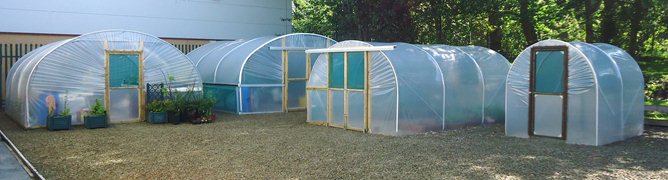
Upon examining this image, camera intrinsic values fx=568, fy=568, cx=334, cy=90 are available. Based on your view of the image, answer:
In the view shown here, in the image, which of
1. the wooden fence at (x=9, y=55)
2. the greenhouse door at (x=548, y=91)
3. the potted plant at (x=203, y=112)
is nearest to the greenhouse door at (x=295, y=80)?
the potted plant at (x=203, y=112)

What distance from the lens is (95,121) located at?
1188cm

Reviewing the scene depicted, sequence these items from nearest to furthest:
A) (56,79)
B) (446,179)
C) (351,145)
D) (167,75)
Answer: (446,179), (351,145), (56,79), (167,75)

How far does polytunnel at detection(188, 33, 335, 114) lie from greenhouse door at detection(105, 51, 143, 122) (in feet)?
8.72

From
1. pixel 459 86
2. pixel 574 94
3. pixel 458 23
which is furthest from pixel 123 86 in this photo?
pixel 458 23

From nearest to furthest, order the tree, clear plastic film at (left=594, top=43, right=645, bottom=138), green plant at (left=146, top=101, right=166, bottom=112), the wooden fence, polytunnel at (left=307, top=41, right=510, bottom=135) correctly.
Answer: clear plastic film at (left=594, top=43, right=645, bottom=138)
polytunnel at (left=307, top=41, right=510, bottom=135)
the tree
green plant at (left=146, top=101, right=166, bottom=112)
the wooden fence

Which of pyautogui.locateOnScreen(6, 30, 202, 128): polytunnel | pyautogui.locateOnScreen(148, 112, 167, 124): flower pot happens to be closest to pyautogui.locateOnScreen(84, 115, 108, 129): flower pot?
pyautogui.locateOnScreen(6, 30, 202, 128): polytunnel

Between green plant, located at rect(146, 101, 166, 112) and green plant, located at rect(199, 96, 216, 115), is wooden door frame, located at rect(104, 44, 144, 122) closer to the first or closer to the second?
green plant, located at rect(146, 101, 166, 112)

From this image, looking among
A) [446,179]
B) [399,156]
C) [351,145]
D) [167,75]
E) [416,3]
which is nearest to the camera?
[446,179]

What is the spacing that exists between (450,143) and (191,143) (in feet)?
14.5

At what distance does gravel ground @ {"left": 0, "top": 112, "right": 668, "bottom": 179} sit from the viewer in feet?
23.3

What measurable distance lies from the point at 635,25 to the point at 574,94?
6.17m

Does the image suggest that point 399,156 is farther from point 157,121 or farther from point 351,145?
point 157,121

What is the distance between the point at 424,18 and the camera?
1877cm

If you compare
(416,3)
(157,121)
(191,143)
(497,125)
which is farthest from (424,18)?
(191,143)
